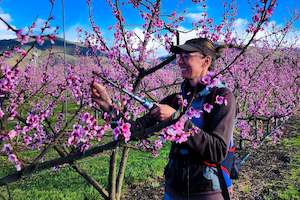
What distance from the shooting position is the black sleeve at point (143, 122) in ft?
6.18

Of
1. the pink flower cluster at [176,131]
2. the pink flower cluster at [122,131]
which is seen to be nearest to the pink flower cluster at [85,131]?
the pink flower cluster at [122,131]

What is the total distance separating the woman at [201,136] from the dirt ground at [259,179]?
18.5 ft

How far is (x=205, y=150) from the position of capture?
8.20 ft

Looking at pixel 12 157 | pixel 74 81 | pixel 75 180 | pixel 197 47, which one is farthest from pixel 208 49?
pixel 75 180

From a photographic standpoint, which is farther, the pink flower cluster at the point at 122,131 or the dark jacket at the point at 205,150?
the dark jacket at the point at 205,150

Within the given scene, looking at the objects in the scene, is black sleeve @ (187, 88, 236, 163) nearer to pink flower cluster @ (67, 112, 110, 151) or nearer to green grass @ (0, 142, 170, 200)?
pink flower cluster @ (67, 112, 110, 151)

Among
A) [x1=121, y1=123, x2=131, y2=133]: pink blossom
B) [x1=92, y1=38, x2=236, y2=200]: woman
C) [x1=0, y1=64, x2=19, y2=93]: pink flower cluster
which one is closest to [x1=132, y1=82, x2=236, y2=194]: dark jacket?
[x1=92, y1=38, x2=236, y2=200]: woman

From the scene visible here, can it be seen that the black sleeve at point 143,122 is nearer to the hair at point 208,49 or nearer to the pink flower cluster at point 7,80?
the hair at point 208,49

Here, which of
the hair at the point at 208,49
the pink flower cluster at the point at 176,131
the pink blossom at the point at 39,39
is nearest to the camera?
the pink flower cluster at the point at 176,131

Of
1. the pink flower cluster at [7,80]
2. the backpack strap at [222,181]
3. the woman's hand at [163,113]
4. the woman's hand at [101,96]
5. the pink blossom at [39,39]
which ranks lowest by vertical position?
the backpack strap at [222,181]

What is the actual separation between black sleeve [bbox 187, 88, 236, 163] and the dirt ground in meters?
5.85

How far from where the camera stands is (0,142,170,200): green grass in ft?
24.4

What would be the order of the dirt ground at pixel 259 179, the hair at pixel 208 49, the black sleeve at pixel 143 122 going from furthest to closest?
the dirt ground at pixel 259 179, the hair at pixel 208 49, the black sleeve at pixel 143 122

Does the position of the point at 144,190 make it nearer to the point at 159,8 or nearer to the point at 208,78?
the point at 159,8
